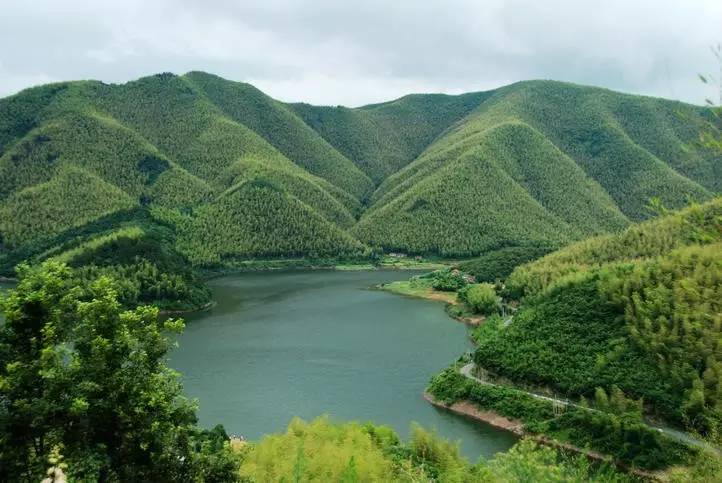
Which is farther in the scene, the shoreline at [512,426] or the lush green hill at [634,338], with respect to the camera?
the lush green hill at [634,338]

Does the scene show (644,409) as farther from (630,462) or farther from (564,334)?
(564,334)

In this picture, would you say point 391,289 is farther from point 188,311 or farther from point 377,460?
point 377,460

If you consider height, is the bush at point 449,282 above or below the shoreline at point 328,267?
above

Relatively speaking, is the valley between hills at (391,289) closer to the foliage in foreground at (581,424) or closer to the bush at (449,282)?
the foliage in foreground at (581,424)

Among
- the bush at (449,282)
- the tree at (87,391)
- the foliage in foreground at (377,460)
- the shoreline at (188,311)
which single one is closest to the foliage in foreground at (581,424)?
the foliage in foreground at (377,460)

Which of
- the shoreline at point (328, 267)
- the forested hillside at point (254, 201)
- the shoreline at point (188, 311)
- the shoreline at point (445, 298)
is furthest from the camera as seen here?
the forested hillside at point (254, 201)

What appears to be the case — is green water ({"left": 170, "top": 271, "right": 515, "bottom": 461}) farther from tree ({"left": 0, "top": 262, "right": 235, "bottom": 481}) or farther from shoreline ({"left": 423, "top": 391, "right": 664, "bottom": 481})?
tree ({"left": 0, "top": 262, "right": 235, "bottom": 481})

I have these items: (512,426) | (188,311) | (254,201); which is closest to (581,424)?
(512,426)
